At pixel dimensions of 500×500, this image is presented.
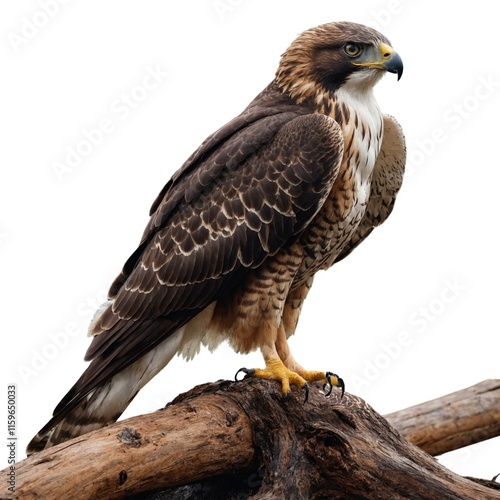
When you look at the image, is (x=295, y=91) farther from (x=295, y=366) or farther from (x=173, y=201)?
(x=295, y=366)

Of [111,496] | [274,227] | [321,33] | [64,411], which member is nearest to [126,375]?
[64,411]

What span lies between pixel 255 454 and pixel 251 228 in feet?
5.17

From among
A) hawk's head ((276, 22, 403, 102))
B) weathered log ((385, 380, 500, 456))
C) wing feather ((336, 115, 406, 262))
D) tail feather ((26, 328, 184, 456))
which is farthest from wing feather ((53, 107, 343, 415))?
weathered log ((385, 380, 500, 456))

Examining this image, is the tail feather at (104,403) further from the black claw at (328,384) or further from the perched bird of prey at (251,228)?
the black claw at (328,384)

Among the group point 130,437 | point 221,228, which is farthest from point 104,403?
point 221,228

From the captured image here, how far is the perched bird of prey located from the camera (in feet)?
20.0

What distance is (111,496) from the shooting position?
5.36m

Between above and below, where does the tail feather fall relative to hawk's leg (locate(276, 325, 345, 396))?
below

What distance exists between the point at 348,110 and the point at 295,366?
6.57 feet

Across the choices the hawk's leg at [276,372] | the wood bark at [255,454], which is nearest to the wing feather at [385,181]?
the hawk's leg at [276,372]

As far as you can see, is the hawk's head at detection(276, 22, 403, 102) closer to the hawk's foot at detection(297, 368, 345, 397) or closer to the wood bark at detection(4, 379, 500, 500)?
the hawk's foot at detection(297, 368, 345, 397)

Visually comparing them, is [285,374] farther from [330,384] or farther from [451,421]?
[451,421]

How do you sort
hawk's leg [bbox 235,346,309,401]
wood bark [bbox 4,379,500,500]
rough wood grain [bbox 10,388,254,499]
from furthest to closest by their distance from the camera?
hawk's leg [bbox 235,346,309,401] < wood bark [bbox 4,379,500,500] < rough wood grain [bbox 10,388,254,499]

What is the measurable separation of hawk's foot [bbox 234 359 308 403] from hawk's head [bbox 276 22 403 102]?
6.48 ft
